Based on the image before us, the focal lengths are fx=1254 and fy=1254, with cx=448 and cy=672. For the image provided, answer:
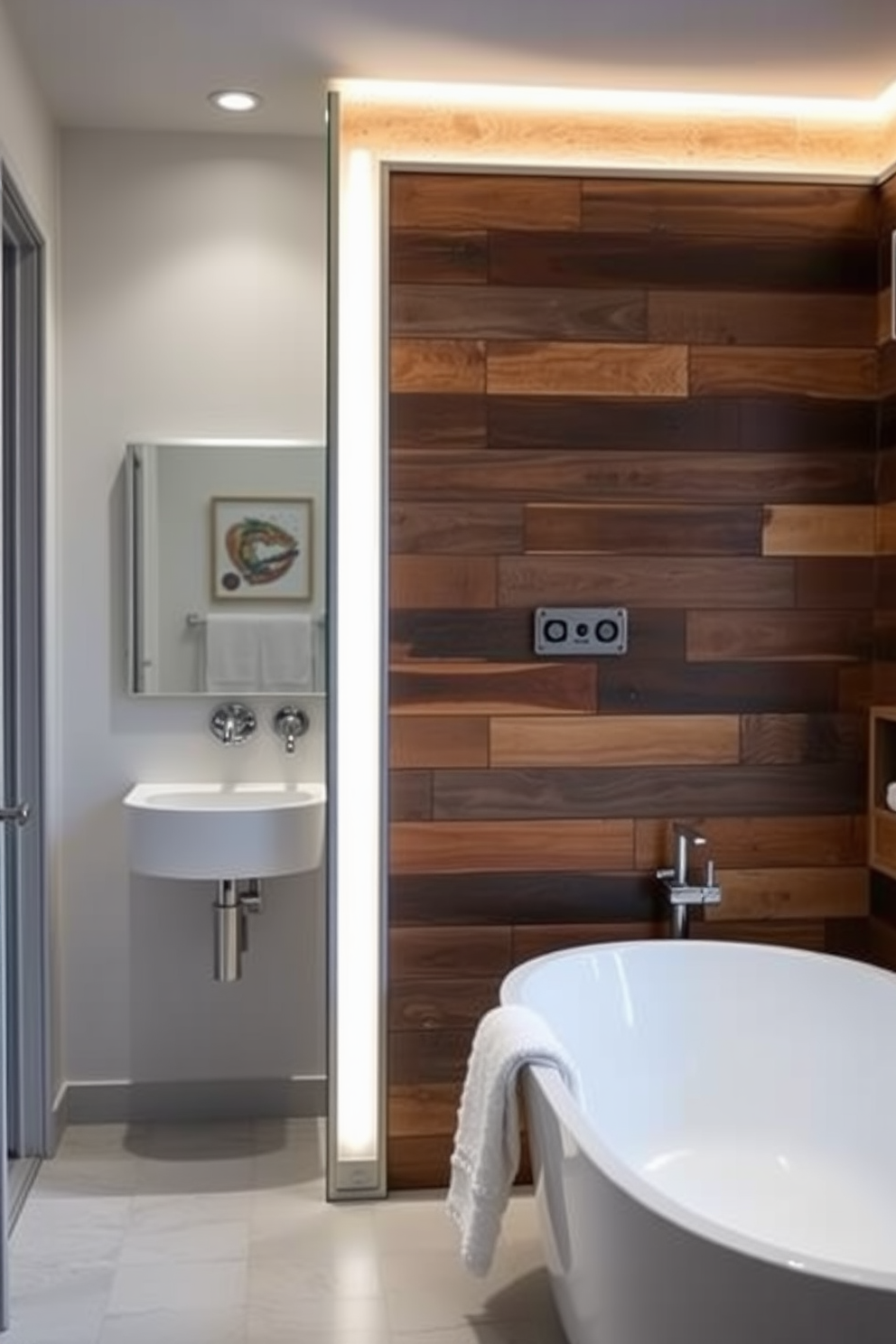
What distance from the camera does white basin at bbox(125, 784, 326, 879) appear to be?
2.97 m

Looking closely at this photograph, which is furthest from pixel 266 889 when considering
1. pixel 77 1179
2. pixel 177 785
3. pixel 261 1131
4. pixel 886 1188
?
pixel 886 1188

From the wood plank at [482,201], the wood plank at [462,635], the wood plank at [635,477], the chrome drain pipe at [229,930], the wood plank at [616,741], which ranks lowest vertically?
the chrome drain pipe at [229,930]

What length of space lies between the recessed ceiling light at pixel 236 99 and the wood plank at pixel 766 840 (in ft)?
6.39

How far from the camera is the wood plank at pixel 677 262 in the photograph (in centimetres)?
289

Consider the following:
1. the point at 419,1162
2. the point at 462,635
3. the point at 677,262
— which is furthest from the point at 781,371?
the point at 419,1162

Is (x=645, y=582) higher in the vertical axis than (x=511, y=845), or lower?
higher

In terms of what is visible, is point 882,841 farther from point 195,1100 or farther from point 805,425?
point 195,1100

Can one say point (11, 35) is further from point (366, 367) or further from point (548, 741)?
point (548, 741)

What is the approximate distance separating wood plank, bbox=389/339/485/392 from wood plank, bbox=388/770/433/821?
885mm

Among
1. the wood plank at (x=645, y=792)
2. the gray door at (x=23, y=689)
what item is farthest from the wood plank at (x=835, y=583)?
the gray door at (x=23, y=689)

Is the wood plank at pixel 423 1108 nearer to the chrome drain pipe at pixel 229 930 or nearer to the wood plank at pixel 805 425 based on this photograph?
the chrome drain pipe at pixel 229 930

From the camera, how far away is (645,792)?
298cm

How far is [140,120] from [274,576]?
46.8 inches

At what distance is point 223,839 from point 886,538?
5.65ft
